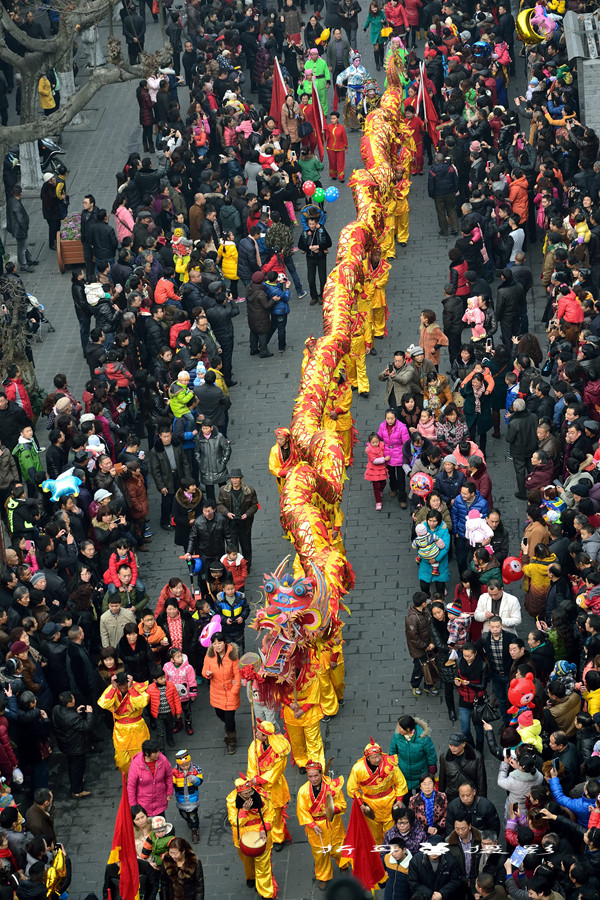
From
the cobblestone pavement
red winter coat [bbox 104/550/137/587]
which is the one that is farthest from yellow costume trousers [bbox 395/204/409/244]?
red winter coat [bbox 104/550/137/587]

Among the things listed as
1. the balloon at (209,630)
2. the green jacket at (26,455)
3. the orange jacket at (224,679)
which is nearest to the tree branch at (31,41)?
the green jacket at (26,455)

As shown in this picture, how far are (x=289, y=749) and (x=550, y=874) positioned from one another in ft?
9.91

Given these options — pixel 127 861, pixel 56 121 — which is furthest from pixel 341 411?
pixel 127 861

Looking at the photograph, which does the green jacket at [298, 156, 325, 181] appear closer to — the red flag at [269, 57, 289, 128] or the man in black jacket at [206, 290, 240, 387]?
A: the red flag at [269, 57, 289, 128]

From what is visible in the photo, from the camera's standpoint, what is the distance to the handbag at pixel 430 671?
Result: 1558 cm

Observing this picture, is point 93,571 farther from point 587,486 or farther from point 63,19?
point 63,19

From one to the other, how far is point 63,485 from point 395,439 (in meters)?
3.83

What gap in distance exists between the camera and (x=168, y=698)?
1538 centimetres

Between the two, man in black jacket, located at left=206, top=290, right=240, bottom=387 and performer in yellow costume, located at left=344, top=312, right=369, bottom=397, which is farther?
man in black jacket, located at left=206, top=290, right=240, bottom=387

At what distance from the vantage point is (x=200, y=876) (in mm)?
12922

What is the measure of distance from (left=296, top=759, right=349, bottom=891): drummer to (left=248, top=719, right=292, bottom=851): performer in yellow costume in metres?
0.24

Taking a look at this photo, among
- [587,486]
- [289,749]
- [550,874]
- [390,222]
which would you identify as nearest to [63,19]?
[390,222]

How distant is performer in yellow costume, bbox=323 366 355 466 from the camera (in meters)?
18.8

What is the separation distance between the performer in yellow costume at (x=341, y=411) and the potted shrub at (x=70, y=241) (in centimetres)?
654
